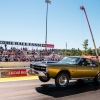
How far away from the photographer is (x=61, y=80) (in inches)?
342

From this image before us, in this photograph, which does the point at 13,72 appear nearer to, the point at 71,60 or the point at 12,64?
the point at 71,60

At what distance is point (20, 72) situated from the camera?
14.6m

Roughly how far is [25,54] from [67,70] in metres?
20.2

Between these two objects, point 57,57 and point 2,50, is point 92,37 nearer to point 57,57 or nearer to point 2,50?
point 57,57

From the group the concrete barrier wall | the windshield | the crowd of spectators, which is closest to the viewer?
the windshield

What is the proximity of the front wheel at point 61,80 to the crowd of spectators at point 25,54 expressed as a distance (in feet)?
57.3

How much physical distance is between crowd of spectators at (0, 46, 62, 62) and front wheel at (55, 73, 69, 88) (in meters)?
17.5

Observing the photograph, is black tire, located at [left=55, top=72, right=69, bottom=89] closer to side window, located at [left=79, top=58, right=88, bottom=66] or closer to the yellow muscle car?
the yellow muscle car

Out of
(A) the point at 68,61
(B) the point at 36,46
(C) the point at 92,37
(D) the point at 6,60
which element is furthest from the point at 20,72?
(C) the point at 92,37

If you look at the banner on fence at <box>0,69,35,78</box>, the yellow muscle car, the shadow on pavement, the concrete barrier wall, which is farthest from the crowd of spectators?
the shadow on pavement

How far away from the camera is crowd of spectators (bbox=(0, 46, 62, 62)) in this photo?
25355 millimetres

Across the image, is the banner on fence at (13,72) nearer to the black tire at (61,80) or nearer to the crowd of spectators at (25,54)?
the black tire at (61,80)

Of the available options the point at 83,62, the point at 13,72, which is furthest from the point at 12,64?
the point at 83,62

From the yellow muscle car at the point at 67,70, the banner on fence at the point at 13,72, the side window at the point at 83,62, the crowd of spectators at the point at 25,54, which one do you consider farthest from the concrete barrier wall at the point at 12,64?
the side window at the point at 83,62
